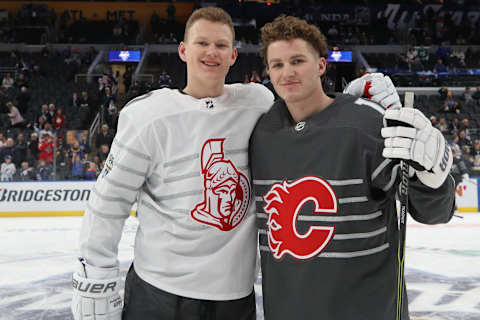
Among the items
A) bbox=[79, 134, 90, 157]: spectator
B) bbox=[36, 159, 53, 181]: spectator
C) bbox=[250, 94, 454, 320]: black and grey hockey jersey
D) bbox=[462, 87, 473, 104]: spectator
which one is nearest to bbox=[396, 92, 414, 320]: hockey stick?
bbox=[250, 94, 454, 320]: black and grey hockey jersey

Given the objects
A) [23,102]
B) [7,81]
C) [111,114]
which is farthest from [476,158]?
[7,81]

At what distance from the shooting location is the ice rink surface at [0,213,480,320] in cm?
364

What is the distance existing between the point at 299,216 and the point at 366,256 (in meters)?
0.27

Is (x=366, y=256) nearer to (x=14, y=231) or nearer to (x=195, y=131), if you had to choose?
(x=195, y=131)

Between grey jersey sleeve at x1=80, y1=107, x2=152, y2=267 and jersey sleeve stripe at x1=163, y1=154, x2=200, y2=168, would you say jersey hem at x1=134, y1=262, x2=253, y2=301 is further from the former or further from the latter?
jersey sleeve stripe at x1=163, y1=154, x2=200, y2=168

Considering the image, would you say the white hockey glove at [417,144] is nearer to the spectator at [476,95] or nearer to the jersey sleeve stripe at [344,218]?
Result: the jersey sleeve stripe at [344,218]

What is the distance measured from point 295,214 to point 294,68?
1.73 feet

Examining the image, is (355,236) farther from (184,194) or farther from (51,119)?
(51,119)

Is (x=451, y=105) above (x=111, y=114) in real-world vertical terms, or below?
above

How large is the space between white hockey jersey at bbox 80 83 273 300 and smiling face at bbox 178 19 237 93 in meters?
0.08

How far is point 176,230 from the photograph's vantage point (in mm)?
1908

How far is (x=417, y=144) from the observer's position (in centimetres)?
158

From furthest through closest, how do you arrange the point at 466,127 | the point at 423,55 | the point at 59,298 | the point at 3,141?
the point at 423,55 < the point at 466,127 < the point at 3,141 < the point at 59,298

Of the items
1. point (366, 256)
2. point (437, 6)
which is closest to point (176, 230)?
point (366, 256)
